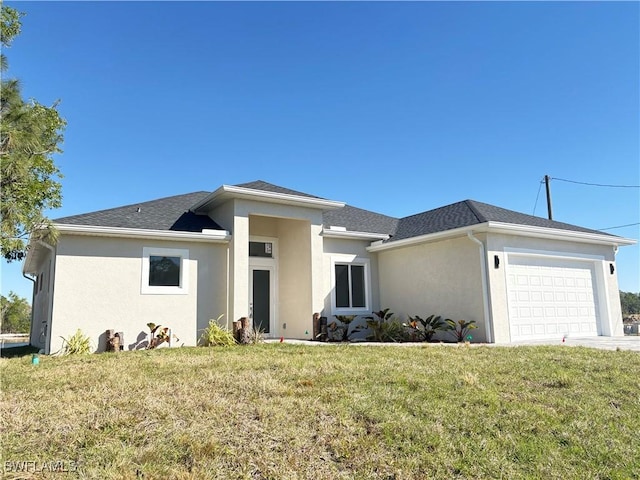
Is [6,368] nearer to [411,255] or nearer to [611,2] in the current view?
[411,255]

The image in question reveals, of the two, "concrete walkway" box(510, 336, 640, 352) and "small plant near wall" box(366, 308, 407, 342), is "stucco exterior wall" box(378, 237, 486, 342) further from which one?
"concrete walkway" box(510, 336, 640, 352)

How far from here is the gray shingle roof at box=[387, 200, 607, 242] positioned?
13.1 meters

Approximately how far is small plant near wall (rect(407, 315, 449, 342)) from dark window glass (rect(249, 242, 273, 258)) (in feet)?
18.4

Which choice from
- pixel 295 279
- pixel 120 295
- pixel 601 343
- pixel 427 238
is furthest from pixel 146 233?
pixel 601 343

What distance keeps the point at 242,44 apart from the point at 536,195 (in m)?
21.9

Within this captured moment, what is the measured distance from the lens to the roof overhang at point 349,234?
1455 cm

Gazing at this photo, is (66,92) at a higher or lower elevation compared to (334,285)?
higher

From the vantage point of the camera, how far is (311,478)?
3436mm

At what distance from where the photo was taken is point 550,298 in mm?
13516

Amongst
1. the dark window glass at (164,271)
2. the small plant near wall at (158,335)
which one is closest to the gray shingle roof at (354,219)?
the dark window glass at (164,271)

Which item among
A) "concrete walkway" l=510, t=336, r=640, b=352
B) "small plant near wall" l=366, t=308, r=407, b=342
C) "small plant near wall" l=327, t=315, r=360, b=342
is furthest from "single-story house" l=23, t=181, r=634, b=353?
"small plant near wall" l=366, t=308, r=407, b=342

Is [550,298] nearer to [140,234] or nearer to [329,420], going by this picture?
[329,420]

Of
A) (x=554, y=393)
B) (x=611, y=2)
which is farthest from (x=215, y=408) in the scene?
(x=611, y=2)
